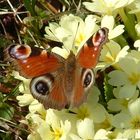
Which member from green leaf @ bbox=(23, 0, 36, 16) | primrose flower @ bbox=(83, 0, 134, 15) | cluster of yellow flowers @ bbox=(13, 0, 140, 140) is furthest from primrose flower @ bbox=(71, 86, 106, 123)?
green leaf @ bbox=(23, 0, 36, 16)

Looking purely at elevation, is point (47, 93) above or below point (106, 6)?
below

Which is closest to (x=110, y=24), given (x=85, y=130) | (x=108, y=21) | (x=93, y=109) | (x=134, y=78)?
(x=108, y=21)

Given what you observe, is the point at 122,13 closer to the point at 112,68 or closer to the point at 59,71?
the point at 112,68

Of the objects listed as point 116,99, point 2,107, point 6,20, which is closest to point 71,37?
point 116,99

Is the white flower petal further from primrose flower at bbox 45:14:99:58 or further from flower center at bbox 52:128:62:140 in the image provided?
flower center at bbox 52:128:62:140

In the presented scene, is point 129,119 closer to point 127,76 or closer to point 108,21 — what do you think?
point 127,76

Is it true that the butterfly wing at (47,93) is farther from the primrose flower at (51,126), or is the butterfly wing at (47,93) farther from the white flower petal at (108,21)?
the white flower petal at (108,21)
